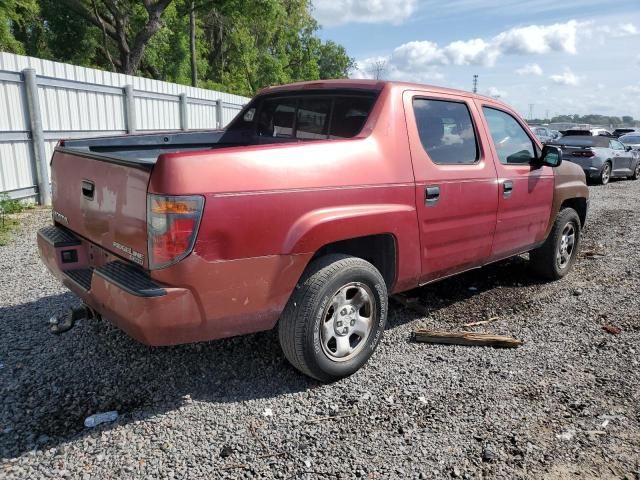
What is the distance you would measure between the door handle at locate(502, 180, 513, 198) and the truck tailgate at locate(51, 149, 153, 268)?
293 centimetres

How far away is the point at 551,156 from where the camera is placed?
4.75 metres

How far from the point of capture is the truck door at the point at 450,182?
3594 mm

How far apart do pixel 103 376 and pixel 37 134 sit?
22.3 feet

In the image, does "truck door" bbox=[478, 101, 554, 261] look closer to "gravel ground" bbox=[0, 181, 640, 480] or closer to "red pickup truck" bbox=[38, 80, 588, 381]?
"red pickup truck" bbox=[38, 80, 588, 381]

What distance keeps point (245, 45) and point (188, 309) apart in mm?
40012

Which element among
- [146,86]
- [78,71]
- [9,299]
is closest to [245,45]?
[146,86]

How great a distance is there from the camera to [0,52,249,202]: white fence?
8.21 m

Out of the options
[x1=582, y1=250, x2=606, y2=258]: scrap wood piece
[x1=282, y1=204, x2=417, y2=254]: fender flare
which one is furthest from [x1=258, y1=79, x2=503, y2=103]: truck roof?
[x1=582, y1=250, x2=606, y2=258]: scrap wood piece

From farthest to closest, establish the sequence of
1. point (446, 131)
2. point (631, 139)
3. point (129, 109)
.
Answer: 1. point (631, 139)
2. point (129, 109)
3. point (446, 131)

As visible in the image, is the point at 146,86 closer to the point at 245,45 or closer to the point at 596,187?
the point at 596,187

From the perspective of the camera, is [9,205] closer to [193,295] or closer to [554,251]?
[193,295]

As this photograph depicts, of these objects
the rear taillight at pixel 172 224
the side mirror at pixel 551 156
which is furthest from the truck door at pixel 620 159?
the rear taillight at pixel 172 224

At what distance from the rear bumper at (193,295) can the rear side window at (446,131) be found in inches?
55.1

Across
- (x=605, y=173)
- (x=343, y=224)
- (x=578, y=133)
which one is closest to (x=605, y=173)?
(x=605, y=173)
